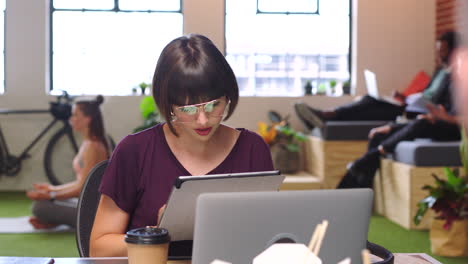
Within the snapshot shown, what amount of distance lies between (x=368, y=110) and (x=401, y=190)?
57.6 inches

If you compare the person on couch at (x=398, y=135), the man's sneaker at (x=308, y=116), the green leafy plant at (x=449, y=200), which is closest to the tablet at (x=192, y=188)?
the green leafy plant at (x=449, y=200)

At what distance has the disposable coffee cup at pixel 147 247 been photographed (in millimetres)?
1227

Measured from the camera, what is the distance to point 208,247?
3.50ft

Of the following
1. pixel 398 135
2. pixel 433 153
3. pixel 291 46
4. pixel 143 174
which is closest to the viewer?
pixel 143 174

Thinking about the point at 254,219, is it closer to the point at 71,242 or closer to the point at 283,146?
the point at 71,242

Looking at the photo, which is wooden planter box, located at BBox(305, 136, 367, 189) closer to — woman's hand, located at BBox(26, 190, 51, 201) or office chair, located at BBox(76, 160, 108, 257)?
woman's hand, located at BBox(26, 190, 51, 201)

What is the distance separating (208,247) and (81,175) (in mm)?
3537

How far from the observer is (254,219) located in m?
1.06

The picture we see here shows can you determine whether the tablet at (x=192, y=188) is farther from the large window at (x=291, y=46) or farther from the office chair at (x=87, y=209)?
the large window at (x=291, y=46)

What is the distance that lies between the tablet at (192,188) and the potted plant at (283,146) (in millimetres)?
5347

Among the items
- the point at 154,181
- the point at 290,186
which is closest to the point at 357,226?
the point at 154,181

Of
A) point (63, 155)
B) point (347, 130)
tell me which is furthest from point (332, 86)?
point (63, 155)

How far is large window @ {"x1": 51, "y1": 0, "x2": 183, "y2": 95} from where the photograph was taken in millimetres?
7492

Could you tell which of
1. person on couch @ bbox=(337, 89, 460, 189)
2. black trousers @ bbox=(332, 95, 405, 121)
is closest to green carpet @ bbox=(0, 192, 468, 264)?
person on couch @ bbox=(337, 89, 460, 189)
